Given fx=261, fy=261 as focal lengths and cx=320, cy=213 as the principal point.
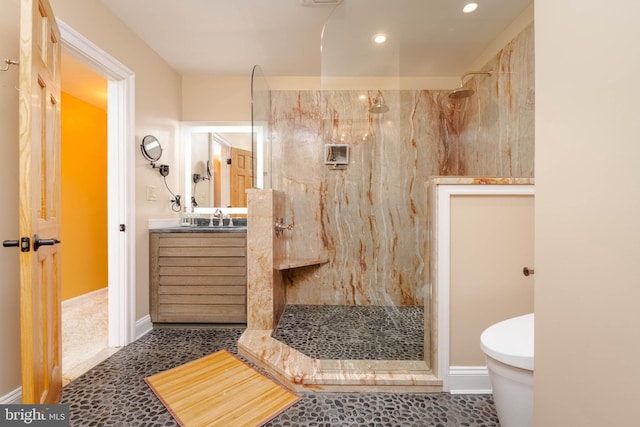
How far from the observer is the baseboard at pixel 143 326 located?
6.75ft

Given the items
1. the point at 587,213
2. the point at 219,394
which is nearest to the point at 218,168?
the point at 219,394

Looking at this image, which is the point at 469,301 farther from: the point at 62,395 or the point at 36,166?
the point at 62,395

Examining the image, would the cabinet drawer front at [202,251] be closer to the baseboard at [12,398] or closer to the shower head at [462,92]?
the baseboard at [12,398]

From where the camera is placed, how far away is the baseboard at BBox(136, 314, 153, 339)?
206cm

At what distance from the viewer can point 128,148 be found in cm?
196

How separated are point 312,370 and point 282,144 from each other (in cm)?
202

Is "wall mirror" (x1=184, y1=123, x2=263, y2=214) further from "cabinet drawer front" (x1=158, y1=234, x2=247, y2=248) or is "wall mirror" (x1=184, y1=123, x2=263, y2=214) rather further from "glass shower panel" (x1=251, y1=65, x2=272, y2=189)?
"cabinet drawer front" (x1=158, y1=234, x2=247, y2=248)

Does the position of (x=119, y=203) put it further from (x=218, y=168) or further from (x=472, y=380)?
(x=472, y=380)

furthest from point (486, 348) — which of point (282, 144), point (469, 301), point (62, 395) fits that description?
point (282, 144)

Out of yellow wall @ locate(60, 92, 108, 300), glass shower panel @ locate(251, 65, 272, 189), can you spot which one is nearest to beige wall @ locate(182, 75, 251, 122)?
glass shower panel @ locate(251, 65, 272, 189)

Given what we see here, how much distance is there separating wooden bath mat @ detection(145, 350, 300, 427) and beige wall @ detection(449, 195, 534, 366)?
1.10 m

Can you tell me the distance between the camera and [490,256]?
144 cm

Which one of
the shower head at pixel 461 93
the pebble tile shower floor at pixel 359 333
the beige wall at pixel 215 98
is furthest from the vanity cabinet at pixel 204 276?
the shower head at pixel 461 93

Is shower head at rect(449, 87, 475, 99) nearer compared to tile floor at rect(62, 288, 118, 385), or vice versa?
tile floor at rect(62, 288, 118, 385)
